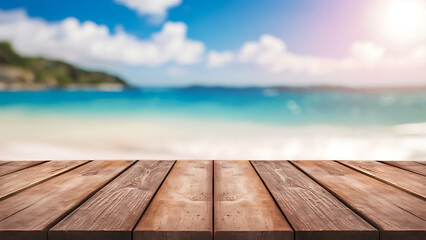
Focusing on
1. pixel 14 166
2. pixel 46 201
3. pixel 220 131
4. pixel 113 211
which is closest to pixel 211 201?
pixel 113 211

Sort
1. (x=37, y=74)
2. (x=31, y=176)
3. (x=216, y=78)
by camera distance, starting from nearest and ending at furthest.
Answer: (x=31, y=176) → (x=216, y=78) → (x=37, y=74)

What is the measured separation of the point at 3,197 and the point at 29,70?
29.4 meters

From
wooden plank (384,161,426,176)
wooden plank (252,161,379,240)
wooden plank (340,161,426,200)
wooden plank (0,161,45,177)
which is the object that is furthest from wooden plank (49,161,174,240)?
wooden plank (384,161,426,176)

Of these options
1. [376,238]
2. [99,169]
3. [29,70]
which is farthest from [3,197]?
[29,70]

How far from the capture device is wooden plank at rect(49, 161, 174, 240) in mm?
604

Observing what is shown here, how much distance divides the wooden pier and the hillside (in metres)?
27.3

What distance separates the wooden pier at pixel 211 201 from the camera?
0.61 metres

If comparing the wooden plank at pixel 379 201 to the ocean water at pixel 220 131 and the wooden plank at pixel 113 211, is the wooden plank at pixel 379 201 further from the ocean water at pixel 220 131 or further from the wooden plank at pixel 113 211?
the ocean water at pixel 220 131

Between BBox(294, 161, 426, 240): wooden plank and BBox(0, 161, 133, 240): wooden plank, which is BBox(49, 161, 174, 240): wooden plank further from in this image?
BBox(294, 161, 426, 240): wooden plank

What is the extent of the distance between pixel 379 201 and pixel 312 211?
0.74 ft

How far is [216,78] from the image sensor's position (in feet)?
64.0

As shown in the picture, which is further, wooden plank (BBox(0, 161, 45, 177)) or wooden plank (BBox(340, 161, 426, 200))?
wooden plank (BBox(0, 161, 45, 177))

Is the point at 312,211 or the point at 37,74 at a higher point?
the point at 37,74

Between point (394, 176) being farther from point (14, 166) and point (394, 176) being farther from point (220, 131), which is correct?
point (220, 131)
